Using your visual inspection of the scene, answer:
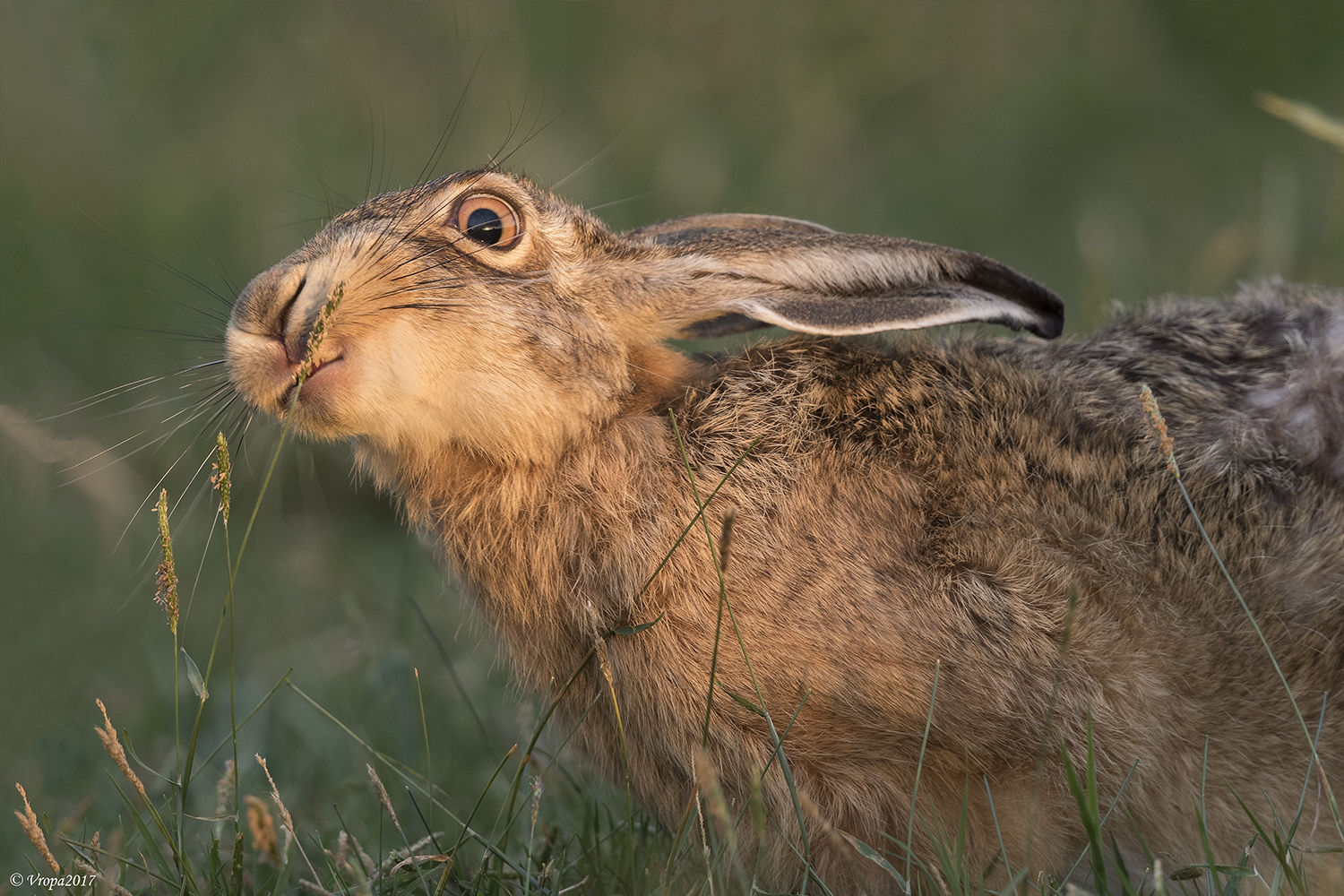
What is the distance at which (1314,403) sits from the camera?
3672 mm

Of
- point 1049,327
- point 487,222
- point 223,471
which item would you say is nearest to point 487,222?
point 487,222

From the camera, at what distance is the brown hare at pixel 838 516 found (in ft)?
10.1

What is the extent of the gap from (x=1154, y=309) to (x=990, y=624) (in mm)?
1711

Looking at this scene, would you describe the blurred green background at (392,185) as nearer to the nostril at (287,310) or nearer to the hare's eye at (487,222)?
the nostril at (287,310)

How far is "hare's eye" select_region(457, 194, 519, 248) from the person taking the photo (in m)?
3.48

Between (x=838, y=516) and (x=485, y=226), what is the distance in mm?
1272

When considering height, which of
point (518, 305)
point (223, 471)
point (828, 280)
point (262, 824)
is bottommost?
point (262, 824)

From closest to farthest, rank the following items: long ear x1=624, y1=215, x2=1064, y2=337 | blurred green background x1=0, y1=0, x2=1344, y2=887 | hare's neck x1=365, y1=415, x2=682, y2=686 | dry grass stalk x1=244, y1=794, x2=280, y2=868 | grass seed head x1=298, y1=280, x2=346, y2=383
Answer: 1. dry grass stalk x1=244, y1=794, x2=280, y2=868
2. grass seed head x1=298, y1=280, x2=346, y2=383
3. hare's neck x1=365, y1=415, x2=682, y2=686
4. long ear x1=624, y1=215, x2=1064, y2=337
5. blurred green background x1=0, y1=0, x2=1344, y2=887

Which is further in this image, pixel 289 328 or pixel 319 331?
pixel 289 328

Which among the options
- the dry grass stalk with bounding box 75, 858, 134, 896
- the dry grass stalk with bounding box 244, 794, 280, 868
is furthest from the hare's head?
the dry grass stalk with bounding box 75, 858, 134, 896

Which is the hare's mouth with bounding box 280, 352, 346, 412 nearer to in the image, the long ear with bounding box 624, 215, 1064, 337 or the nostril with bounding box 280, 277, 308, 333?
the nostril with bounding box 280, 277, 308, 333

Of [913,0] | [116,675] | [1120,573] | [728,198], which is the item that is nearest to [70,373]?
[116,675]

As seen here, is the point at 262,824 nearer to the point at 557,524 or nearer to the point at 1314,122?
the point at 557,524

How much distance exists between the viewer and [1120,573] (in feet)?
10.6
